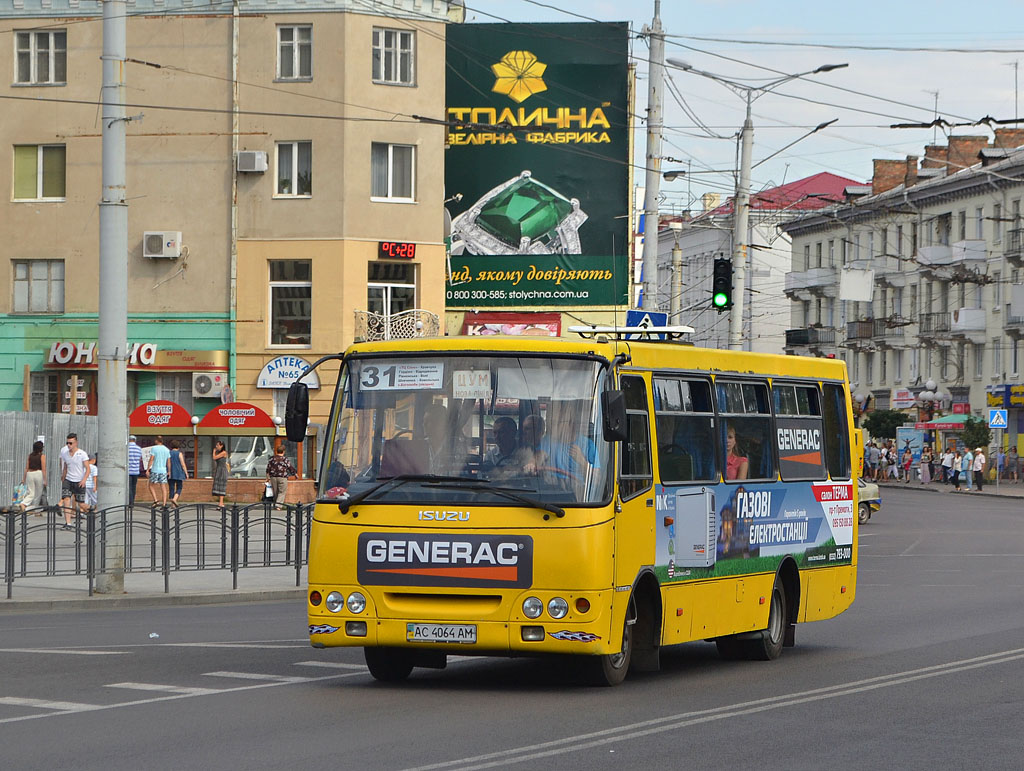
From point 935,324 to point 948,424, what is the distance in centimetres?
791

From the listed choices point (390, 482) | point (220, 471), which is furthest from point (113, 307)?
point (220, 471)

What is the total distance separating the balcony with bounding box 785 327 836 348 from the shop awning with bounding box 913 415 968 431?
18226 mm

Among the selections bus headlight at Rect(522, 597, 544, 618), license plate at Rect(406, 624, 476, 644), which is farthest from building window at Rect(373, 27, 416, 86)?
bus headlight at Rect(522, 597, 544, 618)

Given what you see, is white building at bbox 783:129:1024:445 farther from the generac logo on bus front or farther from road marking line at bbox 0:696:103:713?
road marking line at bbox 0:696:103:713

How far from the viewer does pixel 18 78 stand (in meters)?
46.8

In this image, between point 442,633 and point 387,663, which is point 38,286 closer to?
point 387,663

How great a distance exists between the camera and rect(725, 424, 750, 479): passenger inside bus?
46.8 ft

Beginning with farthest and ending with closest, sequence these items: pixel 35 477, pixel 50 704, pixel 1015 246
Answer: pixel 1015 246
pixel 35 477
pixel 50 704

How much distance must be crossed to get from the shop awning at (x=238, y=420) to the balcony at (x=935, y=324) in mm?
51049

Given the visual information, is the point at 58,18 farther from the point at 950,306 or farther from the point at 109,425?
the point at 950,306

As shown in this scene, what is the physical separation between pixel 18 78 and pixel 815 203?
6905 cm

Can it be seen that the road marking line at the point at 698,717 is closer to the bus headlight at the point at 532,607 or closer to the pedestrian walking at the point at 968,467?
the bus headlight at the point at 532,607

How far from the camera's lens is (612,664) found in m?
12.3

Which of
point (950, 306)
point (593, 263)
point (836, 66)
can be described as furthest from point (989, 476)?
point (836, 66)
